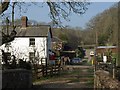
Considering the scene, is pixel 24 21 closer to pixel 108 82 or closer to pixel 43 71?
pixel 43 71

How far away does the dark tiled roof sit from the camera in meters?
59.3

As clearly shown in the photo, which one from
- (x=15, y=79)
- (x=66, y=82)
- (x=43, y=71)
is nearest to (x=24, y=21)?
(x=43, y=71)

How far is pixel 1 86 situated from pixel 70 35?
7814 centimetres

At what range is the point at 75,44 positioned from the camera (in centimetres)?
9706

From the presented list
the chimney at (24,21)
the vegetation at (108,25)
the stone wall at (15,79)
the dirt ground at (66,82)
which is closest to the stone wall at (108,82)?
the stone wall at (15,79)

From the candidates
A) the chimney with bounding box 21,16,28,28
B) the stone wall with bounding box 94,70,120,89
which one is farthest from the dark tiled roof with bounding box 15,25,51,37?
the stone wall with bounding box 94,70,120,89

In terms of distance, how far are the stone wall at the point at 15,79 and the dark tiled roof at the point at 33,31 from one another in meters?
40.3

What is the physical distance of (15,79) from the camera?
1560 cm

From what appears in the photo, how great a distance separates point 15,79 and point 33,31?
4484 cm

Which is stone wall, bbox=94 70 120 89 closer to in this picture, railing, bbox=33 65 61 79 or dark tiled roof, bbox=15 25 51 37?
railing, bbox=33 65 61 79

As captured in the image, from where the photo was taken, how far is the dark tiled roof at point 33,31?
59312mm

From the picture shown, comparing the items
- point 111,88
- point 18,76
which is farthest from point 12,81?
point 111,88

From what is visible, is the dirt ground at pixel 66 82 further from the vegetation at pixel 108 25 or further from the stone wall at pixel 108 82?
the stone wall at pixel 108 82

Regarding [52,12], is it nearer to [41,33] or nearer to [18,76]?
[18,76]
